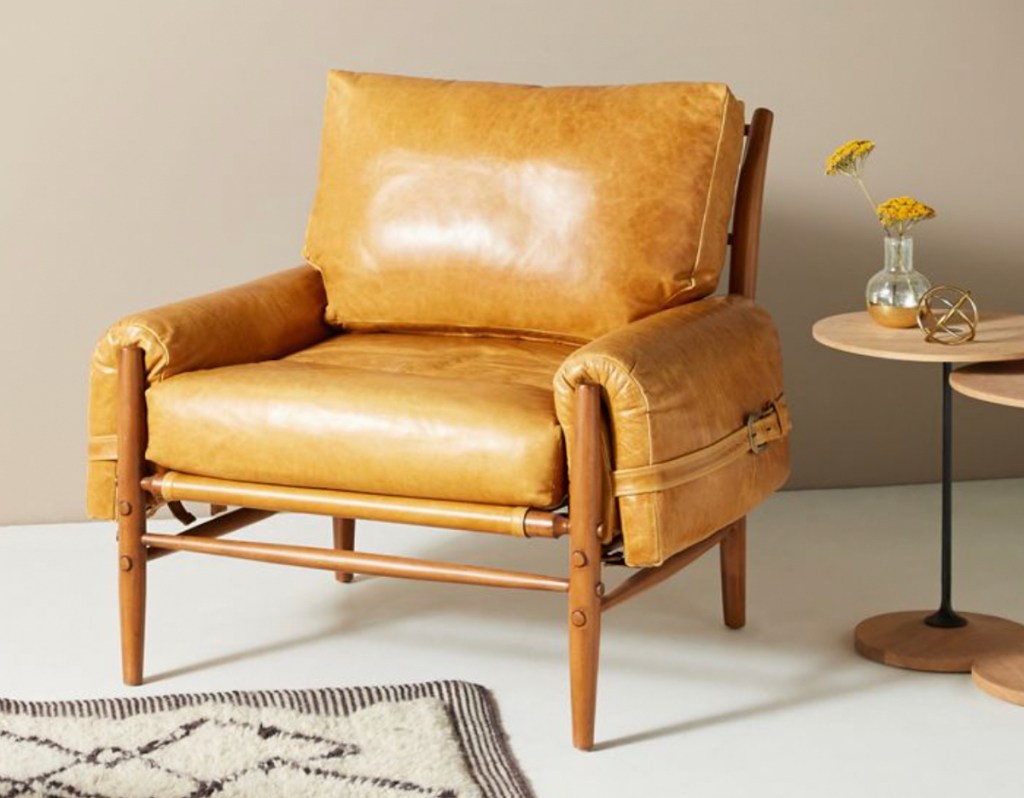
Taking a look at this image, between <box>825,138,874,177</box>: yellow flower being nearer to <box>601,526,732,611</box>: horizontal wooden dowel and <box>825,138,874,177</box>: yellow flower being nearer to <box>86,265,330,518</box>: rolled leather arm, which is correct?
<box>601,526,732,611</box>: horizontal wooden dowel

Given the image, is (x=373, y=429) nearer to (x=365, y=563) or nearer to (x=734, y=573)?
(x=365, y=563)

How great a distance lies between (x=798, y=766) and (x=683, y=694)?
291 mm

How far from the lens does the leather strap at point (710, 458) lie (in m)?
2.17

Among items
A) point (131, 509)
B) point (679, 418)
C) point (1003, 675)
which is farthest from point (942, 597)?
point (131, 509)

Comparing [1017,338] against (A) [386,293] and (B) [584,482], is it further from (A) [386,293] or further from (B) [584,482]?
(A) [386,293]

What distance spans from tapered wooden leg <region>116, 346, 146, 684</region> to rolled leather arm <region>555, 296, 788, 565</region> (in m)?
0.64

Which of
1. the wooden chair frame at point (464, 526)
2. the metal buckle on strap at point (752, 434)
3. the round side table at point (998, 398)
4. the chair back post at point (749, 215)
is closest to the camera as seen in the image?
the wooden chair frame at point (464, 526)

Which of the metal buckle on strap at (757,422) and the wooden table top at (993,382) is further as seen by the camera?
the metal buckle on strap at (757,422)

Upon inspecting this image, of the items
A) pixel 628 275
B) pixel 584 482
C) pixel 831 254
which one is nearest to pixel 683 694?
pixel 584 482

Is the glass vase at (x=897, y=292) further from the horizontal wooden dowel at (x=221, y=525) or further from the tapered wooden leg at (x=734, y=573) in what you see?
the horizontal wooden dowel at (x=221, y=525)

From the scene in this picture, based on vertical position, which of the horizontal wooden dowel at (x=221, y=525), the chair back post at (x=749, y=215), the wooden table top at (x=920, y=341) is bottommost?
the horizontal wooden dowel at (x=221, y=525)

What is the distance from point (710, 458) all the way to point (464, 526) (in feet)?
1.14

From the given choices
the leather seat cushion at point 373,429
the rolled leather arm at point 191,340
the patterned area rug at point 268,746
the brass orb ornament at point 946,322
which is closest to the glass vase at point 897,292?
the brass orb ornament at point 946,322

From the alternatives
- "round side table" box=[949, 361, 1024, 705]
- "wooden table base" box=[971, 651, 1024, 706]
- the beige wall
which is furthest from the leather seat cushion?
the beige wall
